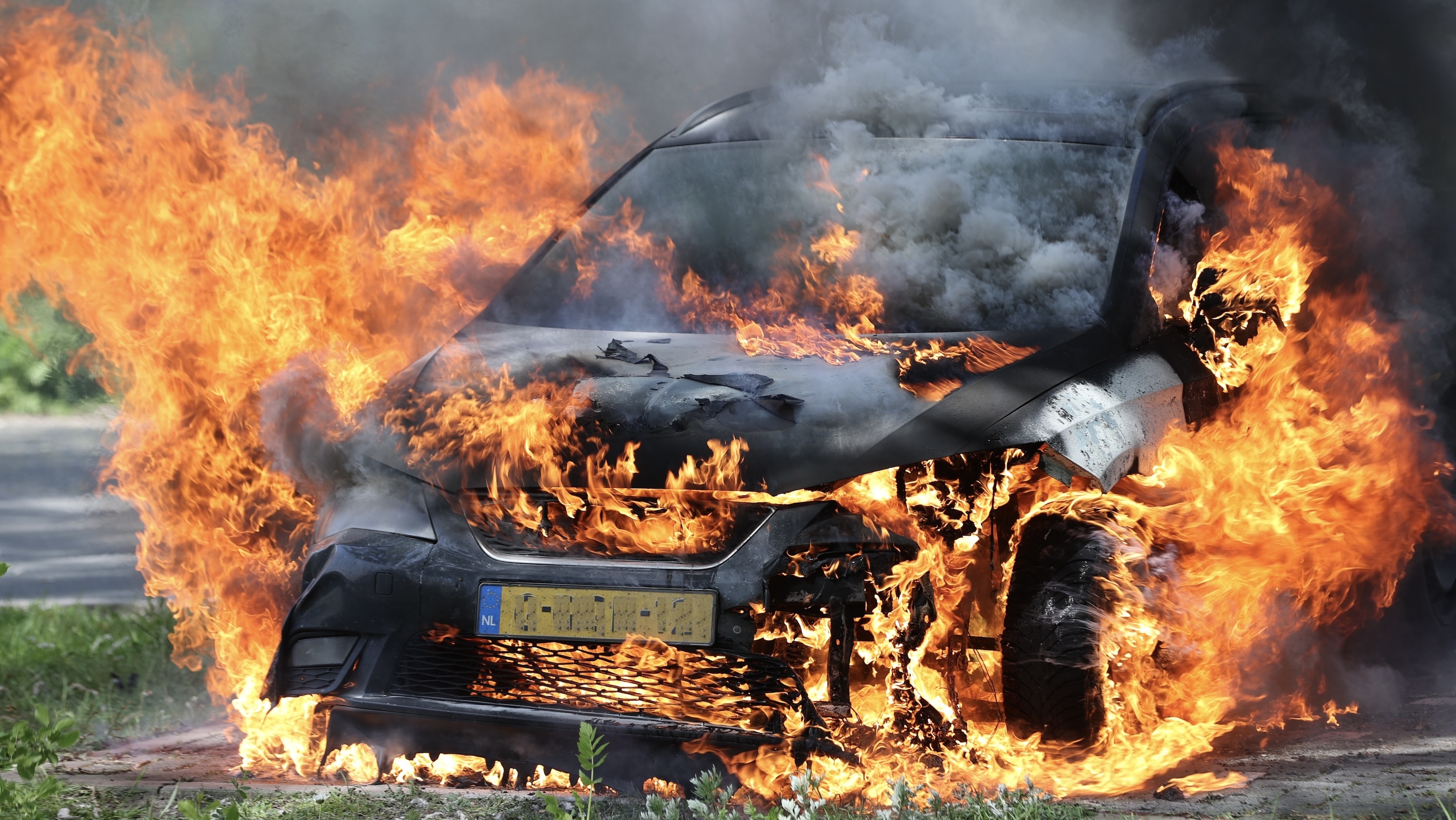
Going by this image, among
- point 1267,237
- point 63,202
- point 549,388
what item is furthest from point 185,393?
point 1267,237

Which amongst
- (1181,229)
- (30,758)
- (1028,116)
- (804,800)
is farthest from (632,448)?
(1028,116)

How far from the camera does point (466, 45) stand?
32.8 feet

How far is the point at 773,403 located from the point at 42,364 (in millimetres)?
12170

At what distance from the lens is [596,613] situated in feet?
11.2

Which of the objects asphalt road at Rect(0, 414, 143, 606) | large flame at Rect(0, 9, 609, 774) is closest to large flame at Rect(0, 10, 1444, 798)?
large flame at Rect(0, 9, 609, 774)

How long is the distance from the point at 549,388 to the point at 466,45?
697 centimetres

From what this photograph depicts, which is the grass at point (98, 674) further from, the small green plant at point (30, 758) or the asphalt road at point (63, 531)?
the small green plant at point (30, 758)

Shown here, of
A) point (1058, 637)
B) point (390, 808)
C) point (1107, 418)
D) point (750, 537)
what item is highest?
point (1107, 418)

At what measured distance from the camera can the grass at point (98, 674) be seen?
4.81 metres

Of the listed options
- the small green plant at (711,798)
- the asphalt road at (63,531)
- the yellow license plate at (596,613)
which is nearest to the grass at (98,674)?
the asphalt road at (63,531)

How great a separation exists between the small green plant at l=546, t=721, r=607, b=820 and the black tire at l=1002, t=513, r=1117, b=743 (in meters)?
1.15

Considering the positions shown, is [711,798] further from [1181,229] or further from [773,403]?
[1181,229]

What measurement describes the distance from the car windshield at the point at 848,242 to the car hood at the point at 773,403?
0.27 meters

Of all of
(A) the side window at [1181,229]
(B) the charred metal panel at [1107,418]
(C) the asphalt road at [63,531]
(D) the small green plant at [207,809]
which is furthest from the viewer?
(C) the asphalt road at [63,531]
